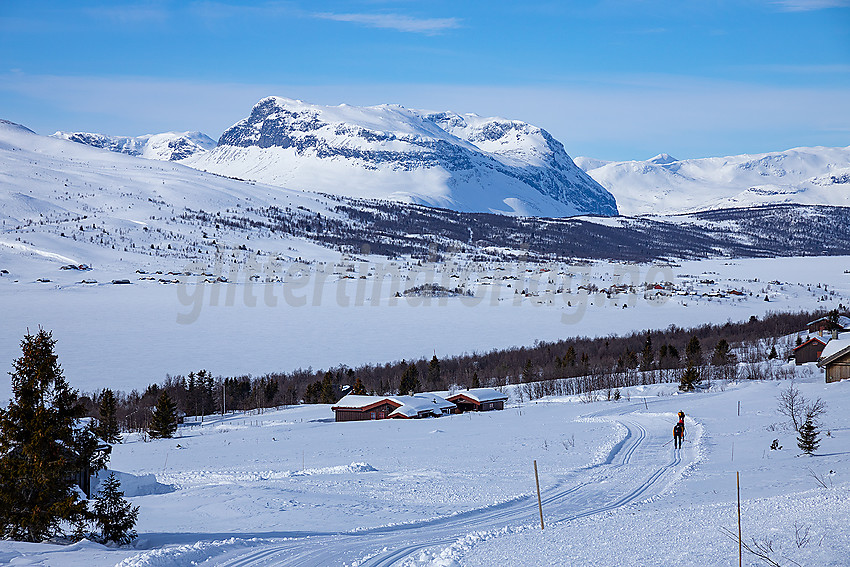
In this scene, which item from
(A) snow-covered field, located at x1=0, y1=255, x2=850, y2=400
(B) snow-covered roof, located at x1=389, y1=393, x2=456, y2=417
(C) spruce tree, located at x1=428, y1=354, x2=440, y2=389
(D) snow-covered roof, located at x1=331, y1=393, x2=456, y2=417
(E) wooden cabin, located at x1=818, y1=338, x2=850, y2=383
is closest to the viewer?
(E) wooden cabin, located at x1=818, y1=338, x2=850, y2=383

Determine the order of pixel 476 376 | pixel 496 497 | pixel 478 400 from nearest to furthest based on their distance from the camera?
1. pixel 496 497
2. pixel 478 400
3. pixel 476 376

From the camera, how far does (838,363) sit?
41875 millimetres

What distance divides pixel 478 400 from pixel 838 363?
2111 centimetres

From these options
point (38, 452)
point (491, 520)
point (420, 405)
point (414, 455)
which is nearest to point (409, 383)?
point (420, 405)

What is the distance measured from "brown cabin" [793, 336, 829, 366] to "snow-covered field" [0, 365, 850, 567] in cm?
2438

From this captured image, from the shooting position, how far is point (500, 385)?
60.6m

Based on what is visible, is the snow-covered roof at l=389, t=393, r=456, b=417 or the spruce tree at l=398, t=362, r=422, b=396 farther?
the spruce tree at l=398, t=362, r=422, b=396

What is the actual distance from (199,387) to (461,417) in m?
23.1

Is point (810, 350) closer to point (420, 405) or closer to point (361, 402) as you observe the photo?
point (420, 405)

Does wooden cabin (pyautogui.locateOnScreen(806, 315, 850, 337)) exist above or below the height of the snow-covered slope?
below

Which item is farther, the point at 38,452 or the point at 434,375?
the point at 434,375

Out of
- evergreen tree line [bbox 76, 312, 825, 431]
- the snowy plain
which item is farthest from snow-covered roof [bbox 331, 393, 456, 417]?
evergreen tree line [bbox 76, 312, 825, 431]

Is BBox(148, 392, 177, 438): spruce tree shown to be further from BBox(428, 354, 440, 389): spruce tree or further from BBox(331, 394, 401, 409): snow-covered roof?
BBox(428, 354, 440, 389): spruce tree

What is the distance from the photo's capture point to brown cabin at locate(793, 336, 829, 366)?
180 feet
